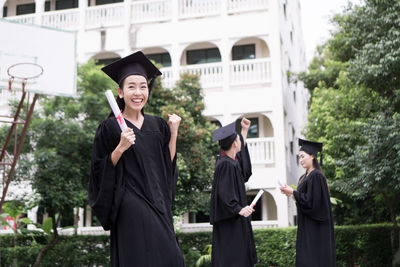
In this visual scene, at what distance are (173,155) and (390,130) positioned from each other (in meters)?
7.45

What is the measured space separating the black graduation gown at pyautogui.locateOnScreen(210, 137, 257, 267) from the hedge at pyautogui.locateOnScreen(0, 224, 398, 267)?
637 centimetres

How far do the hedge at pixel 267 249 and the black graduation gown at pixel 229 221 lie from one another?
6374mm

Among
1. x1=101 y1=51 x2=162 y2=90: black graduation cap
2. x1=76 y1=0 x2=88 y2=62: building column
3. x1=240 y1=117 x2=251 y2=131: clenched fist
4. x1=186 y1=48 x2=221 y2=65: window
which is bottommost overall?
x1=101 y1=51 x2=162 y2=90: black graduation cap

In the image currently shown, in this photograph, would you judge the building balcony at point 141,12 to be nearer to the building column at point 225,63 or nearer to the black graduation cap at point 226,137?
the building column at point 225,63

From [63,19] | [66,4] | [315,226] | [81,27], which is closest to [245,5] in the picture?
[81,27]

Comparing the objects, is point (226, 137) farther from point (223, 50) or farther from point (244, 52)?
point (244, 52)

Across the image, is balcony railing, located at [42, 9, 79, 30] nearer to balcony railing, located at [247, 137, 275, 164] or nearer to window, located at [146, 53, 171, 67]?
window, located at [146, 53, 171, 67]

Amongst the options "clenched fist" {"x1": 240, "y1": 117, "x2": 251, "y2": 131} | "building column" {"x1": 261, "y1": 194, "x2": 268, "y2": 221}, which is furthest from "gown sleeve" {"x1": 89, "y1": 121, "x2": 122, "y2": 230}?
"building column" {"x1": 261, "y1": 194, "x2": 268, "y2": 221}

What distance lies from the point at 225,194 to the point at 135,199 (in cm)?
320

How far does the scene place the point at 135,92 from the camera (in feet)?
11.4

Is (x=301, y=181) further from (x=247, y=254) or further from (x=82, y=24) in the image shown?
(x=82, y=24)

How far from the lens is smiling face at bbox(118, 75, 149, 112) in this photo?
3453mm

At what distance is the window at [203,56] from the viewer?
839 inches

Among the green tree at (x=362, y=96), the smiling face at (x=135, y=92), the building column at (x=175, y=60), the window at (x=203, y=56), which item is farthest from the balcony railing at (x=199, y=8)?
the smiling face at (x=135, y=92)
